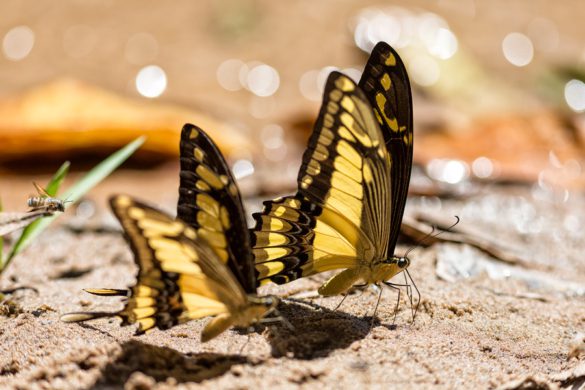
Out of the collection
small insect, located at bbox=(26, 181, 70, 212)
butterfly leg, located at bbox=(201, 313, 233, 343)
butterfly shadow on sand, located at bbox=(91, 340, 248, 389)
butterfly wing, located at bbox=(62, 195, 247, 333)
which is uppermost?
small insect, located at bbox=(26, 181, 70, 212)

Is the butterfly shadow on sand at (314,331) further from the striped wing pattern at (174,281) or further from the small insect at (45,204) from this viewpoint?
the small insect at (45,204)

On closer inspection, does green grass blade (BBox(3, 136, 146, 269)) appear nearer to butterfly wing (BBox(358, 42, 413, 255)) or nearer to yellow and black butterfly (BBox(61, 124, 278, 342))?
yellow and black butterfly (BBox(61, 124, 278, 342))

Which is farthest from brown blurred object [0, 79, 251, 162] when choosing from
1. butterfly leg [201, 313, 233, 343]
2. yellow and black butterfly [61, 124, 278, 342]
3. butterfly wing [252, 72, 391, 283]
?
butterfly leg [201, 313, 233, 343]

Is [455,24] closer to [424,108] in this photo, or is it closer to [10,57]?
[424,108]

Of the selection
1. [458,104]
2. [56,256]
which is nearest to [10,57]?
[56,256]

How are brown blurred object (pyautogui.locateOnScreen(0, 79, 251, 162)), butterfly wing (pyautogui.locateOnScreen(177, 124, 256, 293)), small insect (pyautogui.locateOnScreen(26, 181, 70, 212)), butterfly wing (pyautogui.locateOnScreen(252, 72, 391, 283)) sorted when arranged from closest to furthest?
butterfly wing (pyautogui.locateOnScreen(177, 124, 256, 293))
small insect (pyautogui.locateOnScreen(26, 181, 70, 212))
butterfly wing (pyautogui.locateOnScreen(252, 72, 391, 283))
brown blurred object (pyautogui.locateOnScreen(0, 79, 251, 162))

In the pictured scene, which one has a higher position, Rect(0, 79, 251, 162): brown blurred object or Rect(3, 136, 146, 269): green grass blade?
Rect(0, 79, 251, 162): brown blurred object
